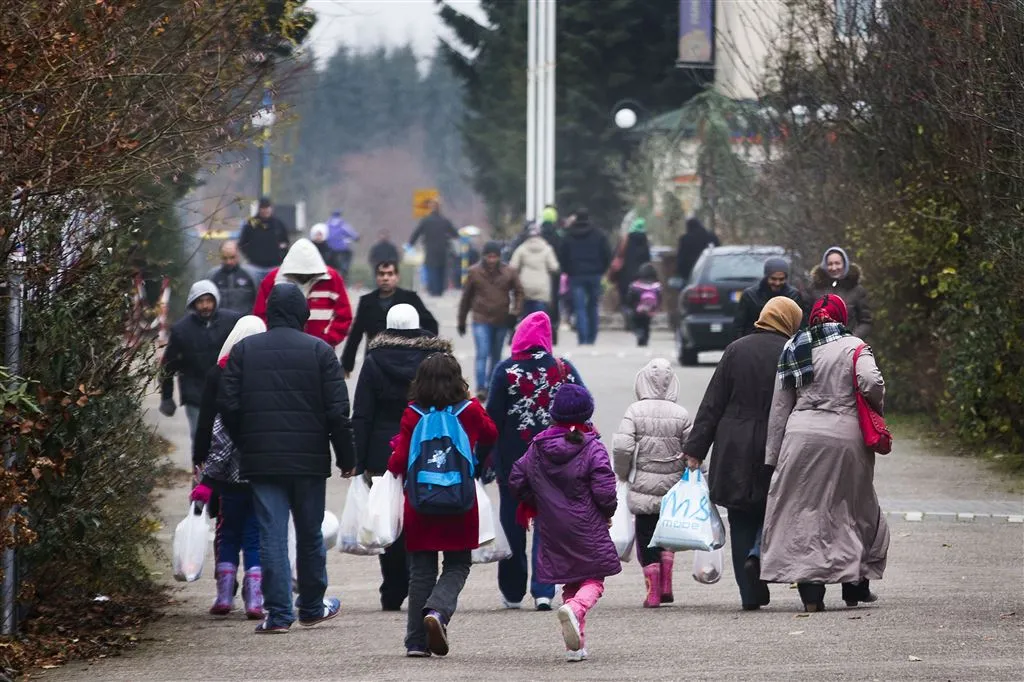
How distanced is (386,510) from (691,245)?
22012mm

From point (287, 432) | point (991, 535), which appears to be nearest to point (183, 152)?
point (287, 432)

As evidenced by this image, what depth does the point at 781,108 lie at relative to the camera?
2167cm

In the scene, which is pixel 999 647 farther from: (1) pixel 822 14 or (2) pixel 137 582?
(1) pixel 822 14

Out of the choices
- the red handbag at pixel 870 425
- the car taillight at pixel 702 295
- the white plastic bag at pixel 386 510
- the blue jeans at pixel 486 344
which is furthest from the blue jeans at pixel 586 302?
the white plastic bag at pixel 386 510

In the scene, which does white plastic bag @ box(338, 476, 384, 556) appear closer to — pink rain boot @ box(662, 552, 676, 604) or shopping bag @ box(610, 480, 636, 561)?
shopping bag @ box(610, 480, 636, 561)

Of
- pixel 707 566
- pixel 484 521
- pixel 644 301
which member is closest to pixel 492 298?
pixel 644 301

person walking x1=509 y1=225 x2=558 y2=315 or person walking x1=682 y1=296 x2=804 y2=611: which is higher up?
person walking x1=509 y1=225 x2=558 y2=315

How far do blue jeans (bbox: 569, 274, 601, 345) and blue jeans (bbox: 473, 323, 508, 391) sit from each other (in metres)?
7.62

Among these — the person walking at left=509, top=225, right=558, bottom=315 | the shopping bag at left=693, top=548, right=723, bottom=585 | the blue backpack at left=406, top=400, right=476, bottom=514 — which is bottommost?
the shopping bag at left=693, top=548, right=723, bottom=585

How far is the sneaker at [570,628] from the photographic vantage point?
9.06 meters

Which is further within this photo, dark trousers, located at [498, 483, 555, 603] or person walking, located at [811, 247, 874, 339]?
person walking, located at [811, 247, 874, 339]

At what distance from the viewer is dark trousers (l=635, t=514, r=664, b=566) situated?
11148 mm

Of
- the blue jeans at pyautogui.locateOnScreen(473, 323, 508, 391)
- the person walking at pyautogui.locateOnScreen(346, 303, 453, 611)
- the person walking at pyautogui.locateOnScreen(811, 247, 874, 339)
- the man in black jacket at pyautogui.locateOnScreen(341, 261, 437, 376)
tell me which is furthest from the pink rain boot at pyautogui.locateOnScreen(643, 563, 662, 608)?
the blue jeans at pyautogui.locateOnScreen(473, 323, 508, 391)

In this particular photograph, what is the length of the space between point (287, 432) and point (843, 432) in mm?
2654
